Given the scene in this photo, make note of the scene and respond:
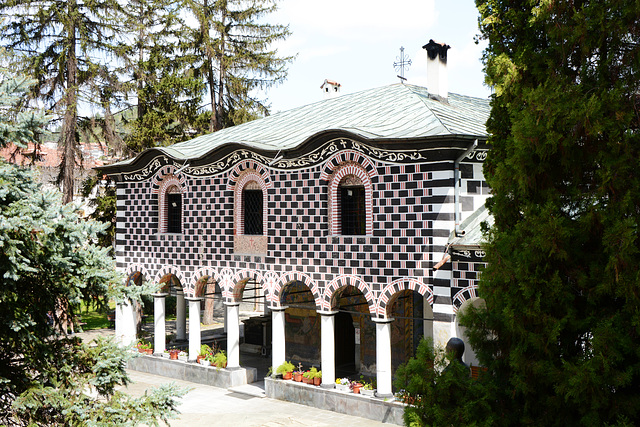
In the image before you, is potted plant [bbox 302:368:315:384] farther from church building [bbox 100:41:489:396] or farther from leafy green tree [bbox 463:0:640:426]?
leafy green tree [bbox 463:0:640:426]

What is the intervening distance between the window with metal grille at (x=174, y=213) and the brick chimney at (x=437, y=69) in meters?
7.73

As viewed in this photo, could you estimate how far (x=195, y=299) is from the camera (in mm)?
19000

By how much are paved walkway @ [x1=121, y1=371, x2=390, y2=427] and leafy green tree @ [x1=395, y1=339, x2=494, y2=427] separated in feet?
23.1

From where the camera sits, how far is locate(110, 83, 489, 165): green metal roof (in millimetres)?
15141

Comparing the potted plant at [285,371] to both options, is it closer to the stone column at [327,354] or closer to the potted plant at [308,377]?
the potted plant at [308,377]

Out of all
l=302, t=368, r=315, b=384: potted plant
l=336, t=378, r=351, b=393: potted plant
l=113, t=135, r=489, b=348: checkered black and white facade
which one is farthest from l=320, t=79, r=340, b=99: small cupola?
l=336, t=378, r=351, b=393: potted plant

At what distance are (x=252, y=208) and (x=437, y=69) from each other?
5953mm

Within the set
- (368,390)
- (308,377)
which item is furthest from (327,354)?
(368,390)

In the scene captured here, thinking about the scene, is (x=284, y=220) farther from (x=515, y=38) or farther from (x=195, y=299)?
(x=515, y=38)

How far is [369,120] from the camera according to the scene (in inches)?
666

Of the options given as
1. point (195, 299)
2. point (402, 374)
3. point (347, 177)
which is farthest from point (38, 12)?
point (402, 374)

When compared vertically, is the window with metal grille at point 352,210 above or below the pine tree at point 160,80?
below

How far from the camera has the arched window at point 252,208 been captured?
17.7 metres

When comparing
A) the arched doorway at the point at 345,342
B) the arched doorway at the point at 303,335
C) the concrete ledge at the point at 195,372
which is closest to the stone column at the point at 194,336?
the concrete ledge at the point at 195,372
